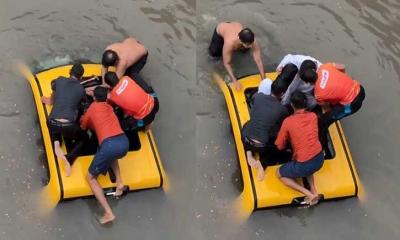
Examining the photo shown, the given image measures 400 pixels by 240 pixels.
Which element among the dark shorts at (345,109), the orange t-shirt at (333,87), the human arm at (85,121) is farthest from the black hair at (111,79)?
the dark shorts at (345,109)

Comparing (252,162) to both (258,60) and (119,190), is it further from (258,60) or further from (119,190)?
(119,190)

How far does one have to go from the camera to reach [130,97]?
5.02 metres

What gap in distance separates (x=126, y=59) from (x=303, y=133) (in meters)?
1.53

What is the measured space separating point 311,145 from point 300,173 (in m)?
0.27

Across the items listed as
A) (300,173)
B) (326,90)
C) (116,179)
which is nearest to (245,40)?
(326,90)

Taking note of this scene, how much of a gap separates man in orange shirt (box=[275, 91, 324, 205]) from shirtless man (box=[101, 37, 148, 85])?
1330 mm

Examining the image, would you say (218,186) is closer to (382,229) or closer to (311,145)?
(311,145)

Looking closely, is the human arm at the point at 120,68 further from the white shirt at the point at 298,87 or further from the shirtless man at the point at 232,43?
the white shirt at the point at 298,87

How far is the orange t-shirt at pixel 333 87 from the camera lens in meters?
5.02

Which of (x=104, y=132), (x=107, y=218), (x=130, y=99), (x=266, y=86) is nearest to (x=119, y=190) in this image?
(x=107, y=218)

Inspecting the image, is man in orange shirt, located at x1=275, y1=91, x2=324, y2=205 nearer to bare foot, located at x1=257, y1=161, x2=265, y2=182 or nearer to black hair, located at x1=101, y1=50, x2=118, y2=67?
bare foot, located at x1=257, y1=161, x2=265, y2=182

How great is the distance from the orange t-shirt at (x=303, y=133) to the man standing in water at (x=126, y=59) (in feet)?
4.00

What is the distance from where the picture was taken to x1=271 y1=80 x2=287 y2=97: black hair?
17.0 ft

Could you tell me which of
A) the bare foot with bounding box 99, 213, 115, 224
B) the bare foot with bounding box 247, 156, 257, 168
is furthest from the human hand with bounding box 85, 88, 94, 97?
the bare foot with bounding box 247, 156, 257, 168
